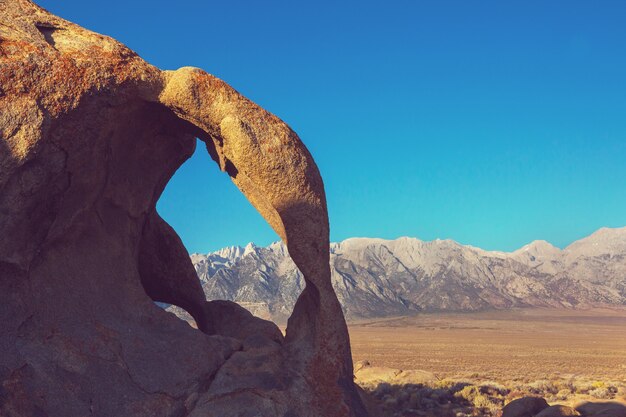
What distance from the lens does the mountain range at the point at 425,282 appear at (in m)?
104

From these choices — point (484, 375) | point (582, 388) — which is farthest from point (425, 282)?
point (582, 388)

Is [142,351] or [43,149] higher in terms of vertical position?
[43,149]

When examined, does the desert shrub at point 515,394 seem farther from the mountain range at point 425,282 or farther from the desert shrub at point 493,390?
the mountain range at point 425,282

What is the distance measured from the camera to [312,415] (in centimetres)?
766

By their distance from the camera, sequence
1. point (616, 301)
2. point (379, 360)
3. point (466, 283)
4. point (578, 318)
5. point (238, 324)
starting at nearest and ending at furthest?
point (238, 324) → point (379, 360) → point (578, 318) → point (616, 301) → point (466, 283)

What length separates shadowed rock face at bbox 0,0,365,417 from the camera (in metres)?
7.08

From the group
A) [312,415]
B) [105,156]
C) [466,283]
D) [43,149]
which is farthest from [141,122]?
[466,283]

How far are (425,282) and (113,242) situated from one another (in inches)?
4649

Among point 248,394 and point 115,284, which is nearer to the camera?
point 248,394

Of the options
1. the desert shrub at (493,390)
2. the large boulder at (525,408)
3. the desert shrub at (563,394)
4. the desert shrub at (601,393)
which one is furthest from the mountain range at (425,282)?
the large boulder at (525,408)

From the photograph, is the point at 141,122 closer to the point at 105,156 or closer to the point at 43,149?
Answer: the point at 105,156

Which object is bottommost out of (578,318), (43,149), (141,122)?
(578,318)

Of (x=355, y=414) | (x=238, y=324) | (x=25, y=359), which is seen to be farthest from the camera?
(x=238, y=324)

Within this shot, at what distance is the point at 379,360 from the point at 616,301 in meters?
92.7
